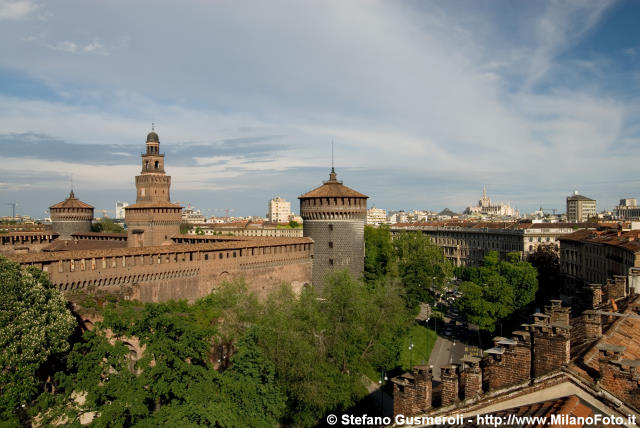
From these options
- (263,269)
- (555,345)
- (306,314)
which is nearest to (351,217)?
(263,269)

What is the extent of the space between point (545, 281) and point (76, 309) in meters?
50.4

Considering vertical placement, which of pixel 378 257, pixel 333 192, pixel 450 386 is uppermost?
pixel 333 192

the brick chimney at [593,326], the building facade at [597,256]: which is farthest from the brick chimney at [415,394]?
the building facade at [597,256]

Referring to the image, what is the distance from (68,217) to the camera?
179 ft

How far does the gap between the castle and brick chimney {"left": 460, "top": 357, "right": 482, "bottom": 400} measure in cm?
2196

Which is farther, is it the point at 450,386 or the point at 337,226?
the point at 337,226

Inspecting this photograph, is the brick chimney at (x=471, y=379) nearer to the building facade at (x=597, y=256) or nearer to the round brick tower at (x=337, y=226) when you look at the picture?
the round brick tower at (x=337, y=226)

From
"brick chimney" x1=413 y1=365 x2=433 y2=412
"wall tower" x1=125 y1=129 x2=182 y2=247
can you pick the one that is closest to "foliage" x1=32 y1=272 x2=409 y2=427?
"brick chimney" x1=413 y1=365 x2=433 y2=412

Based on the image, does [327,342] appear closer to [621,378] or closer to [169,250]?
[169,250]

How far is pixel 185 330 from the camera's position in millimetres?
19844

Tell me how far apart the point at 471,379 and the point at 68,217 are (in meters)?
53.8

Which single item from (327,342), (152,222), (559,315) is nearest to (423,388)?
(559,315)

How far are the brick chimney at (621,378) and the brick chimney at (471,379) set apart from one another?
2.08 metres

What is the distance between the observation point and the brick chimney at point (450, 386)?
10031 mm
